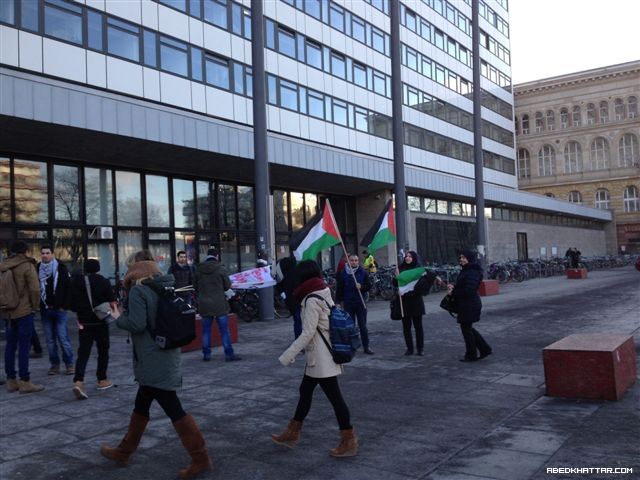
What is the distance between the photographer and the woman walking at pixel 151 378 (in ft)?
14.8

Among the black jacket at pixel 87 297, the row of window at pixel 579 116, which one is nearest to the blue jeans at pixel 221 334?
the black jacket at pixel 87 297

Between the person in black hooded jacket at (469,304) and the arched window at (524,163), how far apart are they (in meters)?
68.6

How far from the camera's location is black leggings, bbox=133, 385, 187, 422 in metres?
4.57

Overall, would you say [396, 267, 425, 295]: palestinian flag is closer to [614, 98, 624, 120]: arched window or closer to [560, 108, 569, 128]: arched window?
[614, 98, 624, 120]: arched window

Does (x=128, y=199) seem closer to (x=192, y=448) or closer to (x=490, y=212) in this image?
(x=192, y=448)

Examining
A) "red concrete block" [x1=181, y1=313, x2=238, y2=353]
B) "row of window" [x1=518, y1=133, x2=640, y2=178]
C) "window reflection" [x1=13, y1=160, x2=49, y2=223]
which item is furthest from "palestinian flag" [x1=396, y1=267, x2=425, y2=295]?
"row of window" [x1=518, y1=133, x2=640, y2=178]

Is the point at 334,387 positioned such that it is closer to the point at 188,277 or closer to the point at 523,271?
the point at 188,277

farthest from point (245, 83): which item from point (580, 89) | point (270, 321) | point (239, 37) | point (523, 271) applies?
point (580, 89)

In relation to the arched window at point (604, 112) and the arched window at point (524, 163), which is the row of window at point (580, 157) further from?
the arched window at point (604, 112)

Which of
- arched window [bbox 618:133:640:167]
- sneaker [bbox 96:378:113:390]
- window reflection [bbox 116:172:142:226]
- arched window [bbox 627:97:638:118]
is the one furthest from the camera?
arched window [bbox 627:97:638:118]

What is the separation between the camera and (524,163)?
74.1 m

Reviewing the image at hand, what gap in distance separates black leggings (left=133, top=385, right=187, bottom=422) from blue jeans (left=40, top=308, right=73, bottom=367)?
4.48 metres

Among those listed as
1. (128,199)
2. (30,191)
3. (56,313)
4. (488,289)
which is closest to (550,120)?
(488,289)

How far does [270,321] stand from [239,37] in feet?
38.8
